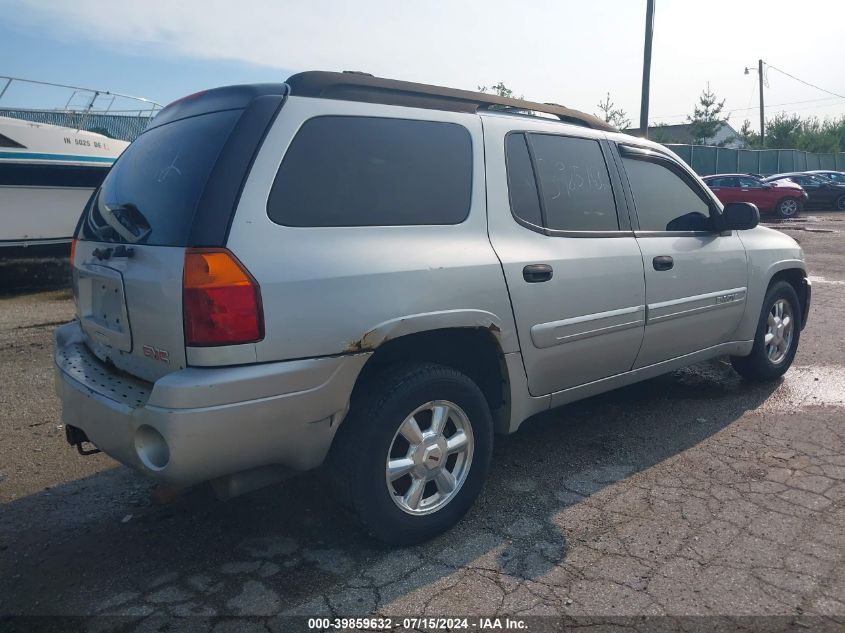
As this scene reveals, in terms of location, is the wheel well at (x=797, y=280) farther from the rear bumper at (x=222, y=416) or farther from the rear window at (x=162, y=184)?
the rear window at (x=162, y=184)

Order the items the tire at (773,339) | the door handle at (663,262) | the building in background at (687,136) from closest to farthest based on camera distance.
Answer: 1. the door handle at (663,262)
2. the tire at (773,339)
3. the building in background at (687,136)

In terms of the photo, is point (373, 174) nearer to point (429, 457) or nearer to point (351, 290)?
point (351, 290)

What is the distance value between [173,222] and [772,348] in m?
4.44

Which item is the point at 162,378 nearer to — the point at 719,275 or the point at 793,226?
the point at 719,275

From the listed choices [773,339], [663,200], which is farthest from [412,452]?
[773,339]

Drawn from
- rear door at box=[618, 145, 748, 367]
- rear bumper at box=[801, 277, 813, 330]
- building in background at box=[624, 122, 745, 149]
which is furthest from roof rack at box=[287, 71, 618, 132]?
building in background at box=[624, 122, 745, 149]

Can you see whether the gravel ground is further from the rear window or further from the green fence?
the green fence

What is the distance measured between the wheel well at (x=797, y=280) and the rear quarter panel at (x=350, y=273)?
10.3 ft

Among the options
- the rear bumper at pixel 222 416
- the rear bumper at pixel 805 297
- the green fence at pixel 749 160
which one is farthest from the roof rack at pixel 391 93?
the green fence at pixel 749 160

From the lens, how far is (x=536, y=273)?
11.1 ft

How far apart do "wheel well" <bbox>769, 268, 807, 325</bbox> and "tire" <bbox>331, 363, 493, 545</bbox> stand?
325cm

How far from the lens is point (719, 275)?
4539mm

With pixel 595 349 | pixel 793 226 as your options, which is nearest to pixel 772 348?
pixel 595 349

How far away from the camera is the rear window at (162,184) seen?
8.77 ft
